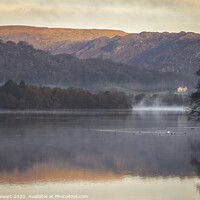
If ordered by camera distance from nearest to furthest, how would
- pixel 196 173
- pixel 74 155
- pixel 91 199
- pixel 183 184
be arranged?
pixel 91 199 < pixel 183 184 < pixel 196 173 < pixel 74 155

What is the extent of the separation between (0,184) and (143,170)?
10.6 m

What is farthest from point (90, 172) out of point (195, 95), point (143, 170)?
point (195, 95)

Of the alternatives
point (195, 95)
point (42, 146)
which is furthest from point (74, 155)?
point (195, 95)

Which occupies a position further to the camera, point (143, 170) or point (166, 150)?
point (166, 150)

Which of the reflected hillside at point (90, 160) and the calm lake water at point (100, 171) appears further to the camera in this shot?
the reflected hillside at point (90, 160)

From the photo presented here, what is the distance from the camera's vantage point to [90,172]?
1252 inches

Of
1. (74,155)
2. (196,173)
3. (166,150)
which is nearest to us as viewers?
(196,173)

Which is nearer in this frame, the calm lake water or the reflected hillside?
the calm lake water

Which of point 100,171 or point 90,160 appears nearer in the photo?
point 100,171

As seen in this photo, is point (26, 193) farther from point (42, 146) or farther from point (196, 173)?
point (42, 146)

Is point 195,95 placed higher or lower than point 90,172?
higher

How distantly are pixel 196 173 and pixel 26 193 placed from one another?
12384mm

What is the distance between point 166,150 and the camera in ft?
151

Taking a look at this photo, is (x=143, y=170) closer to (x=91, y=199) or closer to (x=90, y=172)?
(x=90, y=172)
